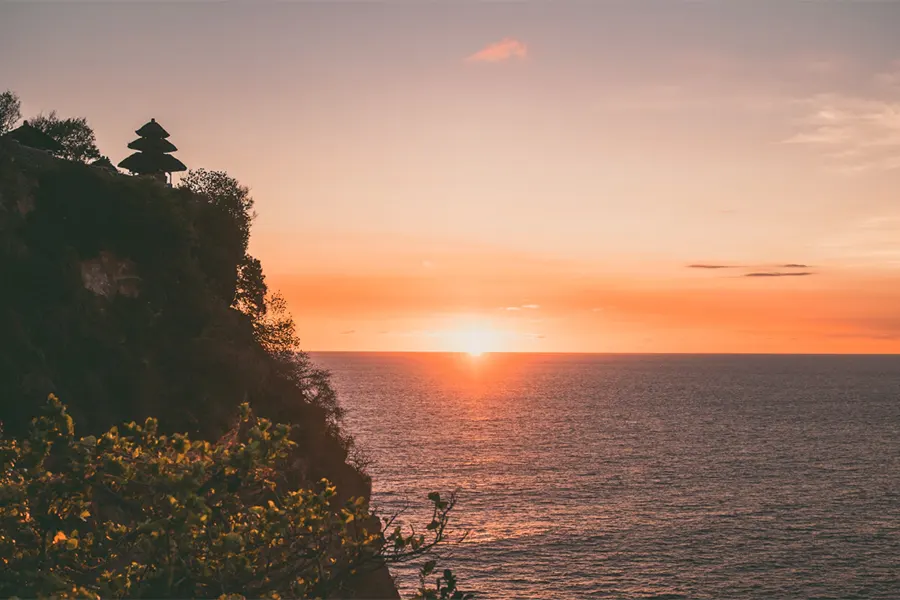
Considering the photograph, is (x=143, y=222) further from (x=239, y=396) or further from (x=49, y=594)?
(x=49, y=594)

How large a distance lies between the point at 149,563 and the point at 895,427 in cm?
21761

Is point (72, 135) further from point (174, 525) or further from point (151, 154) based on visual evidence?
point (174, 525)

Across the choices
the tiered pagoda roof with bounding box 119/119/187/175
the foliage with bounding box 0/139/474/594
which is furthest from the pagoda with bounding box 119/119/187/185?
the foliage with bounding box 0/139/474/594

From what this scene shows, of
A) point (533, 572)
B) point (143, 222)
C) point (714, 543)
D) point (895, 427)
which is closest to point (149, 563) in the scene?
point (143, 222)

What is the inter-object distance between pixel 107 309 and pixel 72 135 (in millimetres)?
35428

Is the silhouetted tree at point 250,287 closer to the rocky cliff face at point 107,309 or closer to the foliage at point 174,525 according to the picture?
the rocky cliff face at point 107,309

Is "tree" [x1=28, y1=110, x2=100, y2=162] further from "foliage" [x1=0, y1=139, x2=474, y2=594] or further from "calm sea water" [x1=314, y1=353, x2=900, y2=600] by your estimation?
"calm sea water" [x1=314, y1=353, x2=900, y2=600]

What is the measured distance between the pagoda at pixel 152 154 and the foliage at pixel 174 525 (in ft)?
177

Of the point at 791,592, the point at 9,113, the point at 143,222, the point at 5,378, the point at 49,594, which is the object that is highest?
the point at 9,113

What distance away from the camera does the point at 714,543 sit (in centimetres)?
8762

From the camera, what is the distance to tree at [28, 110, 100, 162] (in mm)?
73562

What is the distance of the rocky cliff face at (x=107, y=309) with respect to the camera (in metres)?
44.9

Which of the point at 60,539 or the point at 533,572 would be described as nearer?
the point at 60,539

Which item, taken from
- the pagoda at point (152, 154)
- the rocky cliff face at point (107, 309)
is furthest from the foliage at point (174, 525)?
the pagoda at point (152, 154)
